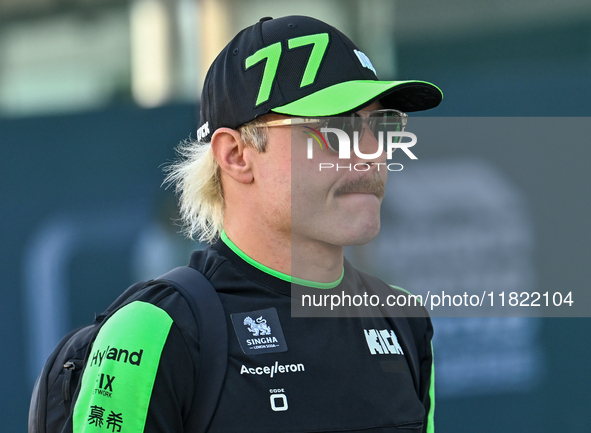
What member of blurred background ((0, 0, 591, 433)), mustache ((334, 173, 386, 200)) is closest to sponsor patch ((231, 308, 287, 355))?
mustache ((334, 173, 386, 200))

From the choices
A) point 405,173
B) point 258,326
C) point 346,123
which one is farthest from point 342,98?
point 405,173

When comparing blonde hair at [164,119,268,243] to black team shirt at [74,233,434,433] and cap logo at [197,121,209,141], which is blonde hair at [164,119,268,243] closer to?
cap logo at [197,121,209,141]

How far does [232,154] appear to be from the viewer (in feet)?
5.81

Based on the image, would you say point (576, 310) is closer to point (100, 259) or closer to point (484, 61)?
point (484, 61)

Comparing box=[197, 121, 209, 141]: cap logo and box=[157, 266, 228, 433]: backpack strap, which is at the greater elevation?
box=[197, 121, 209, 141]: cap logo

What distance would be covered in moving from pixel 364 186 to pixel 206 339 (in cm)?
55

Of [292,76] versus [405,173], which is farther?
[405,173]

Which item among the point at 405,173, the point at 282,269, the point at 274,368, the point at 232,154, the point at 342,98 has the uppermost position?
the point at 342,98

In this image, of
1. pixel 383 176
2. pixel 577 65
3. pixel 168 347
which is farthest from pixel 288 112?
pixel 577 65

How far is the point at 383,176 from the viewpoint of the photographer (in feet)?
5.76

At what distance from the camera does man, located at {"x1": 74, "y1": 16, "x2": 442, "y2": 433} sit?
146cm

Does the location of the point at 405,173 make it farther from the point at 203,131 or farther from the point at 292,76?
the point at 292,76

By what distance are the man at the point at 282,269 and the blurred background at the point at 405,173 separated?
79.9 inches

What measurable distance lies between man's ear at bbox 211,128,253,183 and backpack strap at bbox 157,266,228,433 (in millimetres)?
286
